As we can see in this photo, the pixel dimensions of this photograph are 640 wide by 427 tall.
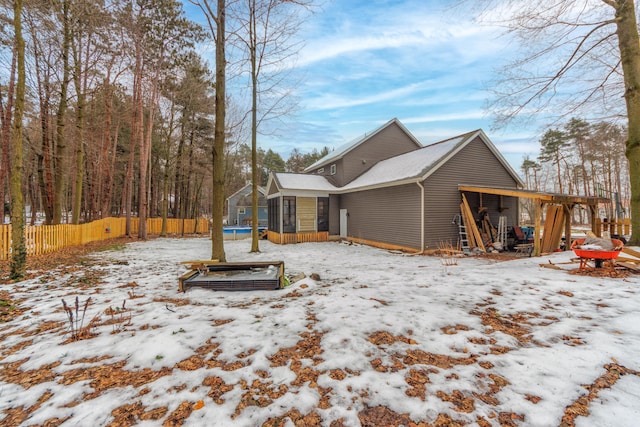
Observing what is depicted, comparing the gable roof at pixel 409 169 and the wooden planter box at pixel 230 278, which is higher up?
the gable roof at pixel 409 169

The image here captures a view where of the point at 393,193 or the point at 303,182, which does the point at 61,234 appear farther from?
the point at 393,193

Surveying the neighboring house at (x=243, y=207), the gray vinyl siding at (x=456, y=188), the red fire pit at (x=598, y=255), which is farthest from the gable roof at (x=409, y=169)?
the neighboring house at (x=243, y=207)

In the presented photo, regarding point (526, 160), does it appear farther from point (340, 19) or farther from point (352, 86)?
point (340, 19)

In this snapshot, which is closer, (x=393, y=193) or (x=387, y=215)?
(x=393, y=193)

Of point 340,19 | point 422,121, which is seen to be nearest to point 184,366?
point 340,19

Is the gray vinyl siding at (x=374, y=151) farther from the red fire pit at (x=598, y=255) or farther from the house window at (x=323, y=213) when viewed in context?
the red fire pit at (x=598, y=255)

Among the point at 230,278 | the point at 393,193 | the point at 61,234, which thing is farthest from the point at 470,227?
the point at 61,234

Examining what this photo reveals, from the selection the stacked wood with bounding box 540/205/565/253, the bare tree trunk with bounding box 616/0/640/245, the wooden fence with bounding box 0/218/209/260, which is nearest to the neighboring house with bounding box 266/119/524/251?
the stacked wood with bounding box 540/205/565/253

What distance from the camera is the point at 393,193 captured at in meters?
11.9

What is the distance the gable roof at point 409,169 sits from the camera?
35.2ft

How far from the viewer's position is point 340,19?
28.6 ft

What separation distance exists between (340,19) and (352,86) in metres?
8.99

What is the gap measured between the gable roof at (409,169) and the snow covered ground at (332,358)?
21.8ft

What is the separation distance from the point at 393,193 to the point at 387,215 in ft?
3.62
